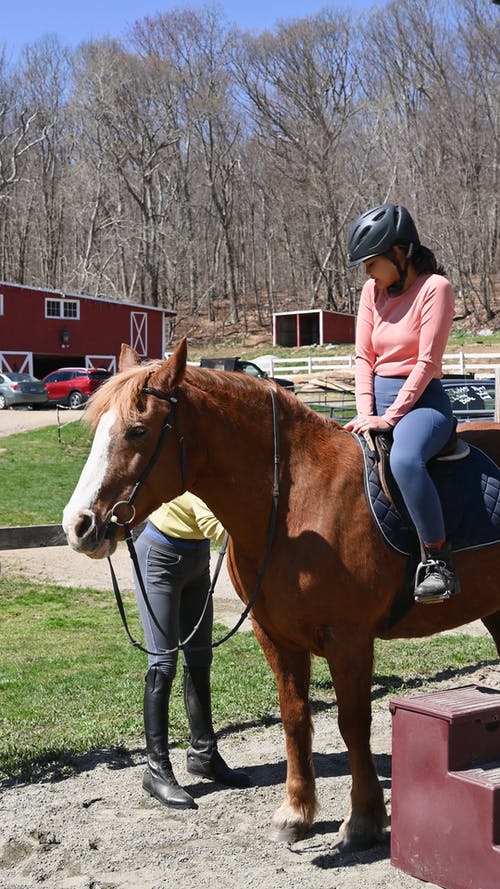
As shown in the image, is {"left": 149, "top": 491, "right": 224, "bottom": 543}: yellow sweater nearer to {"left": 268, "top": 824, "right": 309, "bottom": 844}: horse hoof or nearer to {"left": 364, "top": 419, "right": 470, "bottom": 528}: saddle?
{"left": 364, "top": 419, "right": 470, "bottom": 528}: saddle

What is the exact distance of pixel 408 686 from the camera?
275 inches

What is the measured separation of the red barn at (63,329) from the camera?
41.2 metres

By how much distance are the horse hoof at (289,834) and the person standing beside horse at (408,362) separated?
4.20 ft

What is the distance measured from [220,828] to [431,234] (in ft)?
173

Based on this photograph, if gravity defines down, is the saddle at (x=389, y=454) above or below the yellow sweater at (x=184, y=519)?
above

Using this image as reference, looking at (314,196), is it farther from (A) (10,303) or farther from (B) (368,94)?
(A) (10,303)

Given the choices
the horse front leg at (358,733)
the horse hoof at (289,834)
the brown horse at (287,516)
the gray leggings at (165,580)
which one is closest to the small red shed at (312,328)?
the gray leggings at (165,580)

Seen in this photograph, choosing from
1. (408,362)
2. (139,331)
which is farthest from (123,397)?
(139,331)

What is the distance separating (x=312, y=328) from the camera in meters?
51.7

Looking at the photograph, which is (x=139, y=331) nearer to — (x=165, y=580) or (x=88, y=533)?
(x=165, y=580)

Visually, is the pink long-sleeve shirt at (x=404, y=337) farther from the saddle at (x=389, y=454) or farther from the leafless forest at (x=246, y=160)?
the leafless forest at (x=246, y=160)

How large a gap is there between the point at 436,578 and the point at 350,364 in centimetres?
3474

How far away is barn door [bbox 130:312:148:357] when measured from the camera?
46.1 metres

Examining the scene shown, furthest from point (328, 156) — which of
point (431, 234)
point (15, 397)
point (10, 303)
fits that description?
point (15, 397)
